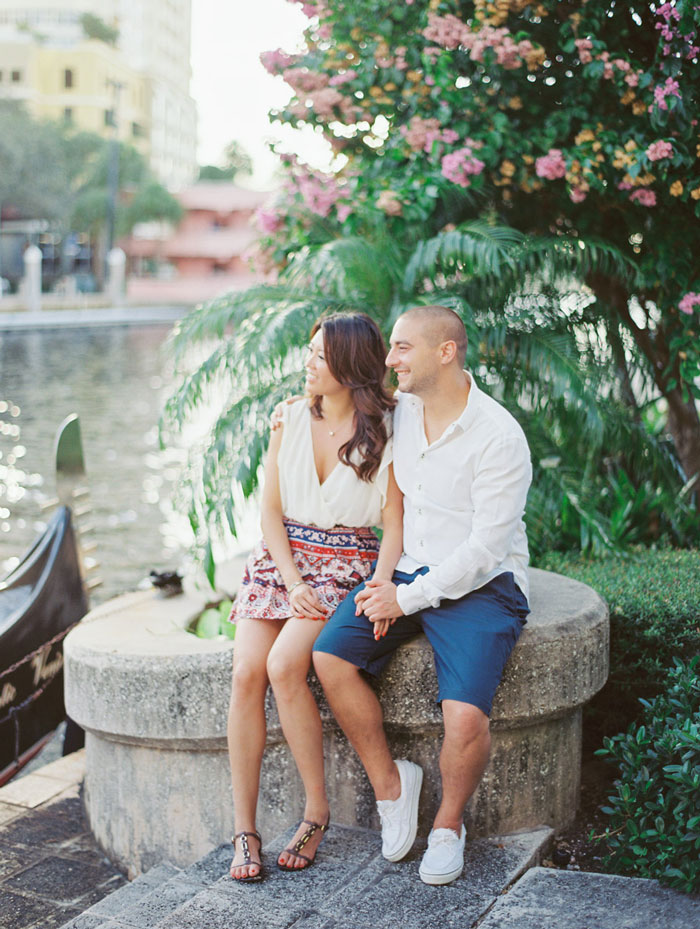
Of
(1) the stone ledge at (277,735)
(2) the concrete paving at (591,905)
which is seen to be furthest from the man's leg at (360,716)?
(2) the concrete paving at (591,905)

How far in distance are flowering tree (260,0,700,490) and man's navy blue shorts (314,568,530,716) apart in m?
2.26

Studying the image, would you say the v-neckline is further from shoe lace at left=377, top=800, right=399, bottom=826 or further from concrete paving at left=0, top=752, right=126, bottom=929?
concrete paving at left=0, top=752, right=126, bottom=929

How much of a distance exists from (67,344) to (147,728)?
22.7 metres

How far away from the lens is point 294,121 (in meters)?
5.51

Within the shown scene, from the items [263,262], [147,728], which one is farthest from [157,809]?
[263,262]

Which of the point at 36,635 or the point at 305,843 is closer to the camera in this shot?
the point at 305,843

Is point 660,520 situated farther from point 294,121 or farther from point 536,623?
point 294,121

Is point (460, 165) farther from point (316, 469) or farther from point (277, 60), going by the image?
point (316, 469)

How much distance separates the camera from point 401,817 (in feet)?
9.49

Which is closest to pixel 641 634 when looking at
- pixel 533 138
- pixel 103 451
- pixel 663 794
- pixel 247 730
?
pixel 663 794

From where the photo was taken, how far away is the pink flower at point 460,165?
4.72 meters

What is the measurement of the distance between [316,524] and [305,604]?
30cm

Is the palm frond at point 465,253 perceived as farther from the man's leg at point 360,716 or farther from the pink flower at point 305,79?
the man's leg at point 360,716

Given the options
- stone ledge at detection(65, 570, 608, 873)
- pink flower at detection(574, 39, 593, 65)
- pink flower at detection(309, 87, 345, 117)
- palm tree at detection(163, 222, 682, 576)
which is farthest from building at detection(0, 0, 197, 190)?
stone ledge at detection(65, 570, 608, 873)
